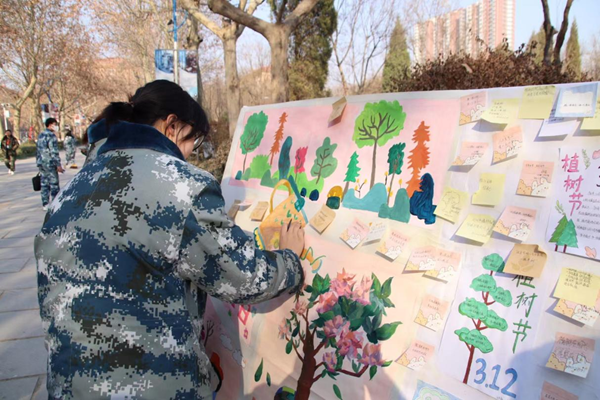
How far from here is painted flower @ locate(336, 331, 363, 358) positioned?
139 cm

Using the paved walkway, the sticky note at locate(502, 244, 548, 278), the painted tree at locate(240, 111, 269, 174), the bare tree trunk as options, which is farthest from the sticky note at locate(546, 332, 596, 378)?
the bare tree trunk

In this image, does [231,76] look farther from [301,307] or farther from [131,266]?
[131,266]

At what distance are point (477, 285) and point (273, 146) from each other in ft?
3.88

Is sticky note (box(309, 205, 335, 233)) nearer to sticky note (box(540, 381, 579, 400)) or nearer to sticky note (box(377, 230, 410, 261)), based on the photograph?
sticky note (box(377, 230, 410, 261))

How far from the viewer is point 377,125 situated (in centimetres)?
160

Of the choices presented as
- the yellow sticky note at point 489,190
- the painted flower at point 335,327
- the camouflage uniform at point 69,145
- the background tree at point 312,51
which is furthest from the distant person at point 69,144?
the yellow sticky note at point 489,190

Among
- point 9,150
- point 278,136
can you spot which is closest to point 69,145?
point 9,150

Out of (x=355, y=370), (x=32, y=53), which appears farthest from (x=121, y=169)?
(x=32, y=53)

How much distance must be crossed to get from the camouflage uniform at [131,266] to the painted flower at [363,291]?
39 cm

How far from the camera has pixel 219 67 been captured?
28125 mm

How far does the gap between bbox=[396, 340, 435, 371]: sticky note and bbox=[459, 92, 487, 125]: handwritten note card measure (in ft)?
2.23

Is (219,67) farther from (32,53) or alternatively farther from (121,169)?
(121,169)

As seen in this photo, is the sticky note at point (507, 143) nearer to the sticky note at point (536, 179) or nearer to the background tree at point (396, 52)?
the sticky note at point (536, 179)

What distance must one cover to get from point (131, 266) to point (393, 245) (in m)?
0.79
